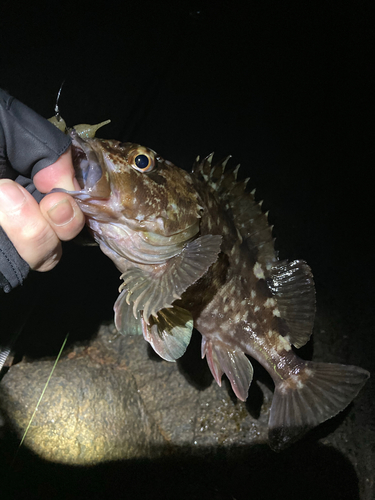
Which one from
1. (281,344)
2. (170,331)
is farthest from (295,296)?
(170,331)

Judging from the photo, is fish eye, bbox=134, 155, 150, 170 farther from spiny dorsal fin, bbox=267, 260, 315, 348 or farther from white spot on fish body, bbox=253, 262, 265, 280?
spiny dorsal fin, bbox=267, 260, 315, 348

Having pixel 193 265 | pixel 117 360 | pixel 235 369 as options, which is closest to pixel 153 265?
pixel 193 265

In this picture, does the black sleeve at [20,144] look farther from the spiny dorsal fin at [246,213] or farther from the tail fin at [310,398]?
the tail fin at [310,398]

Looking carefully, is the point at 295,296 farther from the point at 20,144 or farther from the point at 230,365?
the point at 20,144

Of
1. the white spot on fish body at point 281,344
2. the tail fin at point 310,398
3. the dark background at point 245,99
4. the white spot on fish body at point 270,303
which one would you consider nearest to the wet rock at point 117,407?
the dark background at point 245,99

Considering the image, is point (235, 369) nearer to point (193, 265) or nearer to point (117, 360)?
point (193, 265)

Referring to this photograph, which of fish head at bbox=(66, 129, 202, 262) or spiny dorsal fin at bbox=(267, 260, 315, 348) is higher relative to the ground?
fish head at bbox=(66, 129, 202, 262)

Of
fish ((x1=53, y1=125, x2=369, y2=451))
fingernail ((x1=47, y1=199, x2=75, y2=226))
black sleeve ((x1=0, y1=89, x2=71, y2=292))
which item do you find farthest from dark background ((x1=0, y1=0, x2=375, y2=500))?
fingernail ((x1=47, y1=199, x2=75, y2=226))
